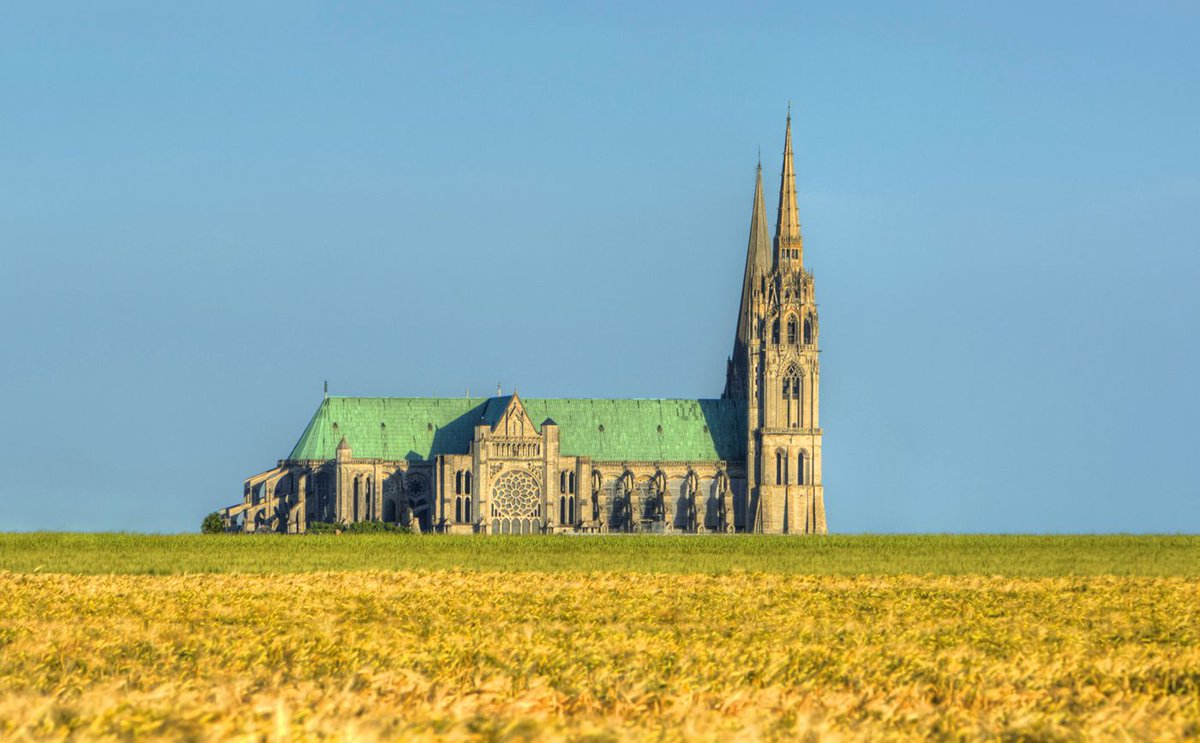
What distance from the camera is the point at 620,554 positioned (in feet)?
244

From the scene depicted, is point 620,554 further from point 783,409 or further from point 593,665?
point 783,409

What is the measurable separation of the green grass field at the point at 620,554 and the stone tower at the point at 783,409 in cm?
4360

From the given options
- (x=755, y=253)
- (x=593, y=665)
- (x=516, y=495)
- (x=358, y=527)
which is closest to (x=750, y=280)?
(x=755, y=253)

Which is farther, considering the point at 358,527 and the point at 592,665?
the point at 358,527

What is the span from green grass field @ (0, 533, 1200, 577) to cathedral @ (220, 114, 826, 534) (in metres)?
41.2

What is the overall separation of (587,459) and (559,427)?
19.3 ft

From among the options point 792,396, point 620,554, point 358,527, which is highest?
point 792,396

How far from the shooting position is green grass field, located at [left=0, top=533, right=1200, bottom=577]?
59.8 m

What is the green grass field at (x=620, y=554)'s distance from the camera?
5975 cm

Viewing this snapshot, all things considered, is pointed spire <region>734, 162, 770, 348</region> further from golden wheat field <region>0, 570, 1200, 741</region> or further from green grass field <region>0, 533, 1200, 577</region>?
golden wheat field <region>0, 570, 1200, 741</region>

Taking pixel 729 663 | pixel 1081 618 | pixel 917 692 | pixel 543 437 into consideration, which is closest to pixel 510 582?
pixel 1081 618

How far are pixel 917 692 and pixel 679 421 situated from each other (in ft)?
410

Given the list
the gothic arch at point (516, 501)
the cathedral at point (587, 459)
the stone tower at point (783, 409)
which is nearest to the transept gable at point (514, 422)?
the cathedral at point (587, 459)

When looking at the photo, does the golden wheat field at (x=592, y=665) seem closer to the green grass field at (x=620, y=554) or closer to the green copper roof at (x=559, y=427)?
the green grass field at (x=620, y=554)
